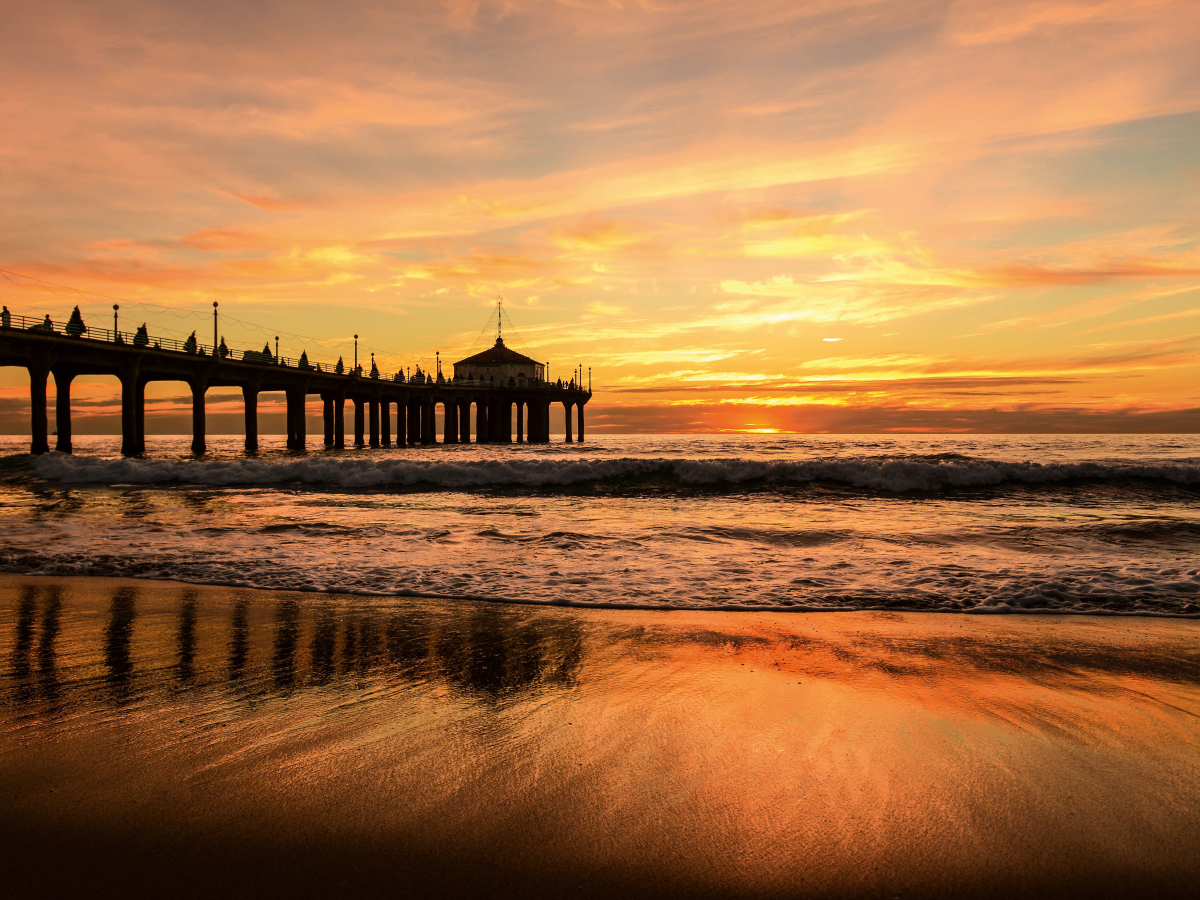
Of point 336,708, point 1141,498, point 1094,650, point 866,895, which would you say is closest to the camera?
point 866,895

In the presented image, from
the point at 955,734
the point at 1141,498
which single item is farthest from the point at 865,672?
the point at 1141,498

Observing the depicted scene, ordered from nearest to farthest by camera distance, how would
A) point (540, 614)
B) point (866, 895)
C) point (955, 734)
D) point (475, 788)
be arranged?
1. point (866, 895)
2. point (475, 788)
3. point (955, 734)
4. point (540, 614)

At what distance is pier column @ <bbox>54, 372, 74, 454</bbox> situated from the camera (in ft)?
154

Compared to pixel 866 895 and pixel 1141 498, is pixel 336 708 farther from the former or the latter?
pixel 1141 498

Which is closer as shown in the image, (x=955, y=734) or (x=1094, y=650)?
(x=955, y=734)

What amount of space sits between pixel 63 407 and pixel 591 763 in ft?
186

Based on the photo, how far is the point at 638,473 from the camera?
87.9 feet

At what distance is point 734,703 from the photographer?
4605 mm

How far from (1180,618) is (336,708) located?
8014 millimetres

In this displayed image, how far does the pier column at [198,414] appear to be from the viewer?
2042 inches

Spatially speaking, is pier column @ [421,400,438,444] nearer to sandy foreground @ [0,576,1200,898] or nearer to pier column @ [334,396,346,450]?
pier column @ [334,396,346,450]

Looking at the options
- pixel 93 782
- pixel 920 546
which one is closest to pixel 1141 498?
pixel 920 546

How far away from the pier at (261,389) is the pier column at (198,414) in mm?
73

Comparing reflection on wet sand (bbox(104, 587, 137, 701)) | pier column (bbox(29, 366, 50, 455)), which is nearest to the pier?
pier column (bbox(29, 366, 50, 455))
